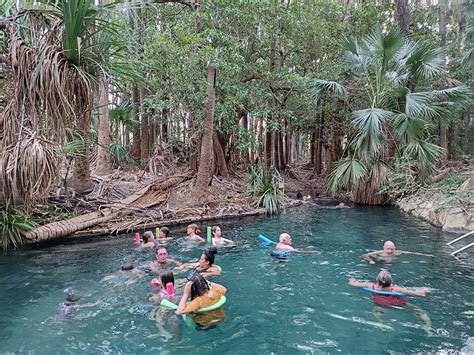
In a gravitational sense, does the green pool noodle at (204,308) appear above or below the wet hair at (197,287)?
below

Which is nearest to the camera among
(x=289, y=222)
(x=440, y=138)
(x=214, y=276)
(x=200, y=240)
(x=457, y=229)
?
(x=214, y=276)

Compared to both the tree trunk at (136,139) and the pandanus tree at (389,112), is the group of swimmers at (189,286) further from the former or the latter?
the tree trunk at (136,139)

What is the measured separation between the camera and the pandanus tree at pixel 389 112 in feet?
45.4

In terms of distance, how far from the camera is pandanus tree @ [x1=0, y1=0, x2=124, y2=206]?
570 cm

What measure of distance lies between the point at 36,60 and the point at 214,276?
4.64 metres

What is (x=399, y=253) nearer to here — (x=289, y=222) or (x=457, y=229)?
(x=457, y=229)

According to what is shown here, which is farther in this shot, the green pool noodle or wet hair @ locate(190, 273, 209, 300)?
wet hair @ locate(190, 273, 209, 300)

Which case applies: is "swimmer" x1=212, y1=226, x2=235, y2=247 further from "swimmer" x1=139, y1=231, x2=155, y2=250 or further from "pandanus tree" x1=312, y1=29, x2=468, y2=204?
"pandanus tree" x1=312, y1=29, x2=468, y2=204

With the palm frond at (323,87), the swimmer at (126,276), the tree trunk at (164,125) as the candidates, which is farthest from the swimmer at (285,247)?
the tree trunk at (164,125)

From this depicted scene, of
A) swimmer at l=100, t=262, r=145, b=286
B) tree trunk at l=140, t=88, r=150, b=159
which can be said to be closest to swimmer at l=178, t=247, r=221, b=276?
swimmer at l=100, t=262, r=145, b=286

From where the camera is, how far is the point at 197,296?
5.42 metres

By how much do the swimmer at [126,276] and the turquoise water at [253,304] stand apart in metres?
0.15

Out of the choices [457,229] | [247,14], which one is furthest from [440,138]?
[247,14]

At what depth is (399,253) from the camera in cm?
898
